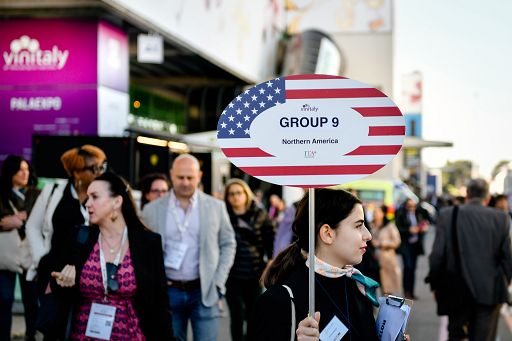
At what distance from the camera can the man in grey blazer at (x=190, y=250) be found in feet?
21.5

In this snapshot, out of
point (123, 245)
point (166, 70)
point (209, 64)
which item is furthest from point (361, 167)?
point (166, 70)

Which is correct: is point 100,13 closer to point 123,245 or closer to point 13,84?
point 13,84

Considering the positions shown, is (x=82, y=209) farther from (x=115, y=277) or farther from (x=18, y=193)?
(x=18, y=193)

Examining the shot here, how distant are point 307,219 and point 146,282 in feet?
5.00

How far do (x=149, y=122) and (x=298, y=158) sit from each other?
22.6 meters

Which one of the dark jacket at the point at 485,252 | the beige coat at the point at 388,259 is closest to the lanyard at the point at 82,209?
the dark jacket at the point at 485,252

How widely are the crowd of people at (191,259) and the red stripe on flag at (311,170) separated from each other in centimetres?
15

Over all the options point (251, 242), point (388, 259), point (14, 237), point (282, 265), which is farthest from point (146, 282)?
point (388, 259)

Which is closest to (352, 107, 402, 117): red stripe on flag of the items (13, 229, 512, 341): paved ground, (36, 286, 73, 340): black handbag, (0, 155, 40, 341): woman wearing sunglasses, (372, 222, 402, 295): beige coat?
(36, 286, 73, 340): black handbag

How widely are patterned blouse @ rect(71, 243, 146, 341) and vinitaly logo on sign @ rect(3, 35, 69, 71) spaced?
9.56 metres

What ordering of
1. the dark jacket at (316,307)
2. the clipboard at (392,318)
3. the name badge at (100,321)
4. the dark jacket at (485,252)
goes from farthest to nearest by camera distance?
the dark jacket at (485,252) → the name badge at (100,321) → the clipboard at (392,318) → the dark jacket at (316,307)

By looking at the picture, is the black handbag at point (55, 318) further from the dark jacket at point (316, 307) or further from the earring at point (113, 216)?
the dark jacket at point (316, 307)

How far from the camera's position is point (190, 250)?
664 cm

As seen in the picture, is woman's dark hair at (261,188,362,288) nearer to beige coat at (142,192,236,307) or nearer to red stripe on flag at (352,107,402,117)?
red stripe on flag at (352,107,402,117)
